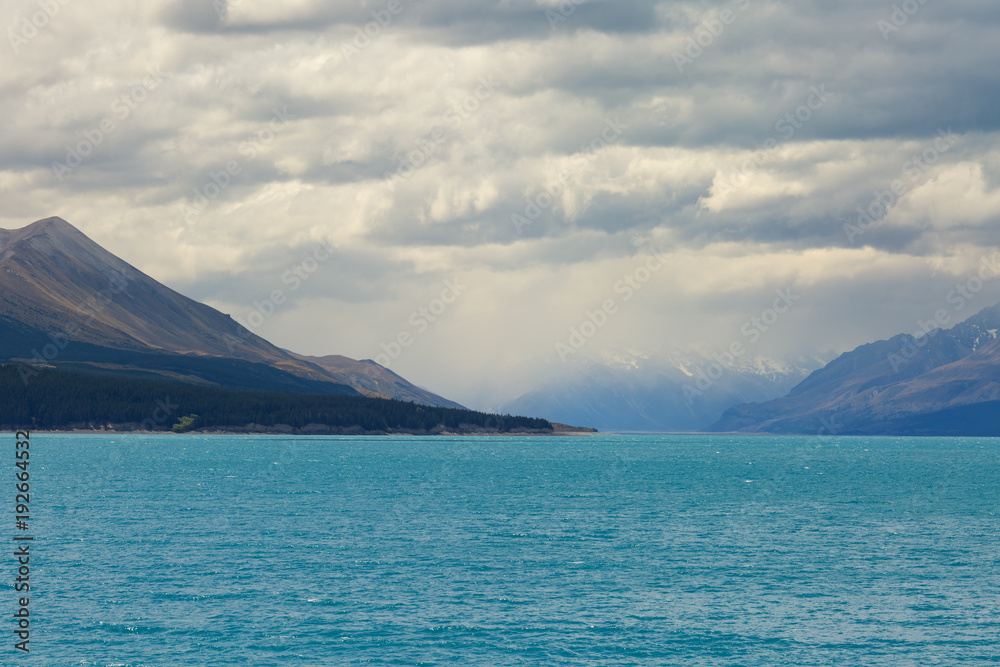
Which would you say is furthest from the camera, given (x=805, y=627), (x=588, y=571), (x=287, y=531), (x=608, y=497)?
(x=608, y=497)

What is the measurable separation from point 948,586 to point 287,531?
65.1 m

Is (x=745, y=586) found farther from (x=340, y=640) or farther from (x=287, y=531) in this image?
(x=287, y=531)

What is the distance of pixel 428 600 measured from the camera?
70.0 meters

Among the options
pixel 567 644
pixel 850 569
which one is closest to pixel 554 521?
pixel 850 569

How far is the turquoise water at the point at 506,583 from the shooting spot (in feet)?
189

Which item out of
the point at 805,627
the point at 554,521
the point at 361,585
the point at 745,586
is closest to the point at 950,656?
the point at 805,627

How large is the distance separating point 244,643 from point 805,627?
119ft

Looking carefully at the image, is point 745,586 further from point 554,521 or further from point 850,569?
point 554,521

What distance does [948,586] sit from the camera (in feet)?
250

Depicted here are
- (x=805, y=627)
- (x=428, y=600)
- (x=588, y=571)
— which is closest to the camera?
(x=805, y=627)

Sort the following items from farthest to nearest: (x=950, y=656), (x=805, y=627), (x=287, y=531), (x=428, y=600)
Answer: (x=287, y=531) → (x=428, y=600) → (x=805, y=627) → (x=950, y=656)

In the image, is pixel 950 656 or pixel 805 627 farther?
pixel 805 627

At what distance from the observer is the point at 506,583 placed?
76188 millimetres

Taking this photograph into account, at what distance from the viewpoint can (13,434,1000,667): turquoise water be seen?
57719 mm
